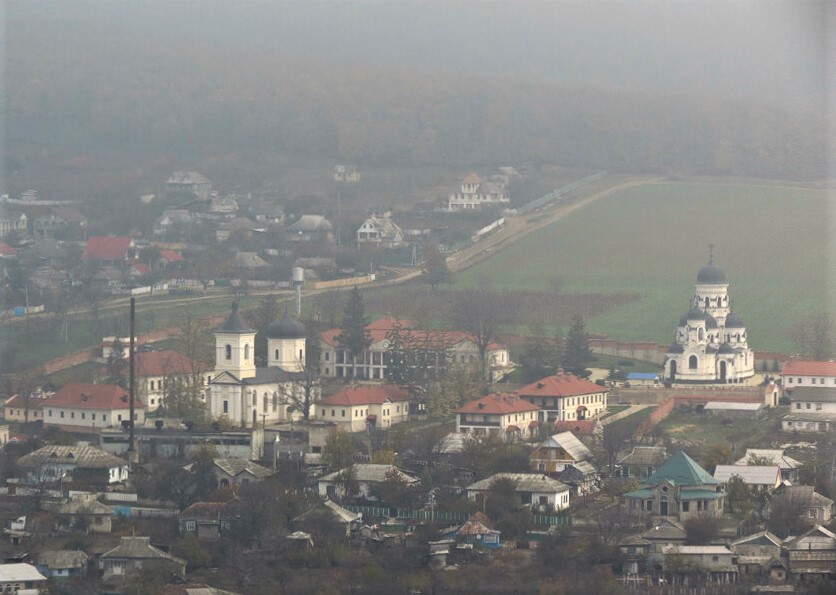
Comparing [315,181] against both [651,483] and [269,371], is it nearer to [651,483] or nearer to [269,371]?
[269,371]

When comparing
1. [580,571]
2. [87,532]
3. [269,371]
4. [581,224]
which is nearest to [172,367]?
[269,371]

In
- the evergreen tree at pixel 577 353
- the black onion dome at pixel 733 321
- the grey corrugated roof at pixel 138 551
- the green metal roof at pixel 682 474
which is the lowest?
the grey corrugated roof at pixel 138 551

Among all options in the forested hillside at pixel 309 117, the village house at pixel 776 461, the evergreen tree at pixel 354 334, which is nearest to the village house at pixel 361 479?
the village house at pixel 776 461

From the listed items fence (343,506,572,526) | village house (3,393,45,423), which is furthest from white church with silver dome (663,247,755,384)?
fence (343,506,572,526)

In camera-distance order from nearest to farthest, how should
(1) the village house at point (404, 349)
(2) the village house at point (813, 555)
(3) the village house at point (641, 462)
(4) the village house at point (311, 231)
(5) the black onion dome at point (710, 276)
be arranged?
(2) the village house at point (813, 555), (3) the village house at point (641, 462), (1) the village house at point (404, 349), (5) the black onion dome at point (710, 276), (4) the village house at point (311, 231)

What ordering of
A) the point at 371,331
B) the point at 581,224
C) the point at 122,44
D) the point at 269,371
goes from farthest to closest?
the point at 122,44 < the point at 581,224 < the point at 371,331 < the point at 269,371

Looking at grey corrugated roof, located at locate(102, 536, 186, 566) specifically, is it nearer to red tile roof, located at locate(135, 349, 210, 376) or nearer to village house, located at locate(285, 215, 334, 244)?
red tile roof, located at locate(135, 349, 210, 376)

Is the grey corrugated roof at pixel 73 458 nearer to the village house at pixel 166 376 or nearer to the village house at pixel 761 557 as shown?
the village house at pixel 166 376

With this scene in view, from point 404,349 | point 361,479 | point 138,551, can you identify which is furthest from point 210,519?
point 404,349
